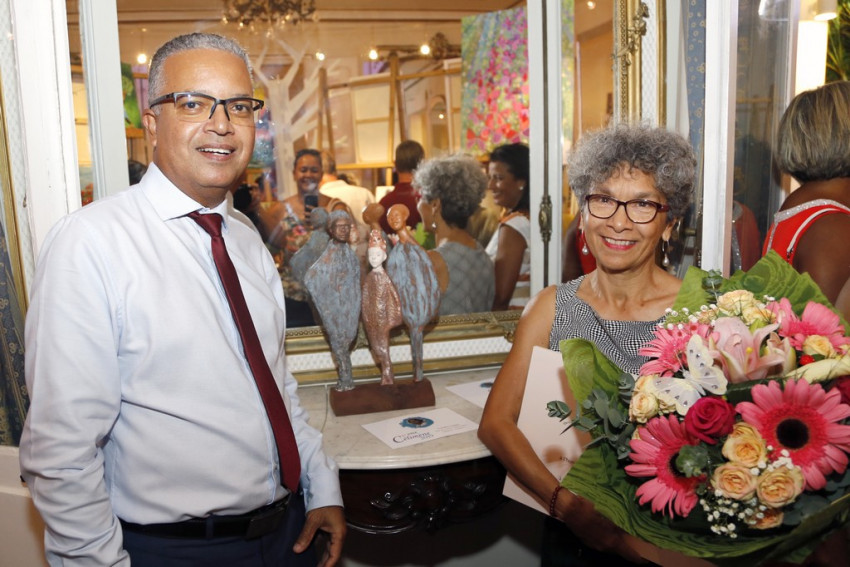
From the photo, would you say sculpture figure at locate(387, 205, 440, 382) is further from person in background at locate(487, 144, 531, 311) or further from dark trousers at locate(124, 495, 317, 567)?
dark trousers at locate(124, 495, 317, 567)

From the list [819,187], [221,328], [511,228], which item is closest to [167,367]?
[221,328]

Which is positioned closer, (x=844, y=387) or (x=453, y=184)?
(x=844, y=387)

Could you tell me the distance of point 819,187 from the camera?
1961mm

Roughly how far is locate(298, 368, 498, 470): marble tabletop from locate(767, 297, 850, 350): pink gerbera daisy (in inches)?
39.6

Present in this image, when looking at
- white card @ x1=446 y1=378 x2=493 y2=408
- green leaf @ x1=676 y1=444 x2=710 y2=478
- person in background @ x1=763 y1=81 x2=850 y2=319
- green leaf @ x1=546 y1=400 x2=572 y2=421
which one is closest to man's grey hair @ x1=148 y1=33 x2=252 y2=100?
green leaf @ x1=546 y1=400 x2=572 y2=421

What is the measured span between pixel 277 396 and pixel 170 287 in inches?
13.5

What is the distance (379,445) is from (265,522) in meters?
0.51

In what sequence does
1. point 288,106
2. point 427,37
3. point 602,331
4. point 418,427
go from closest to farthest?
point 602,331 → point 418,427 → point 288,106 → point 427,37

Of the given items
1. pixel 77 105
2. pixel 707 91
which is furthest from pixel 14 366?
pixel 707 91

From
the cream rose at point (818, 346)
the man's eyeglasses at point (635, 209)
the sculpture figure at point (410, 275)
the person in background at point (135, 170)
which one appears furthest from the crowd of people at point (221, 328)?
the person in background at point (135, 170)

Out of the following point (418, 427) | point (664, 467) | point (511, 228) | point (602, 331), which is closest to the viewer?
point (664, 467)

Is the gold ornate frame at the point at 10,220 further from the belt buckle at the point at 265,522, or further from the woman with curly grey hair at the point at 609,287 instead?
the woman with curly grey hair at the point at 609,287

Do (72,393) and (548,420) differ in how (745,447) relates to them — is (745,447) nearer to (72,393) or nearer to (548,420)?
(548,420)

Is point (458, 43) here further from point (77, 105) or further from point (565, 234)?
point (77, 105)
